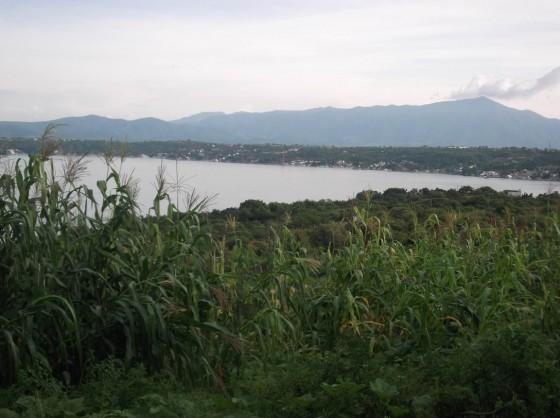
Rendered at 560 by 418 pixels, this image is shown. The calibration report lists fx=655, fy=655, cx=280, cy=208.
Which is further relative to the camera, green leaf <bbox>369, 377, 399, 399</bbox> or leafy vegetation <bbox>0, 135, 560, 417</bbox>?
leafy vegetation <bbox>0, 135, 560, 417</bbox>

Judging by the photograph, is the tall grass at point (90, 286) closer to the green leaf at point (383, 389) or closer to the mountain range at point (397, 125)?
the green leaf at point (383, 389)

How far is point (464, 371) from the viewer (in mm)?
3201

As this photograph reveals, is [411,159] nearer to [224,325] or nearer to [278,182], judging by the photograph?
[278,182]

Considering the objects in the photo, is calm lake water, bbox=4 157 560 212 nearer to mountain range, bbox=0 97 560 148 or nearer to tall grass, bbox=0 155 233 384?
tall grass, bbox=0 155 233 384

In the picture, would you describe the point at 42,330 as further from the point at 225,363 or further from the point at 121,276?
the point at 225,363

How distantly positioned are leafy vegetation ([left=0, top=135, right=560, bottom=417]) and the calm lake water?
391 mm

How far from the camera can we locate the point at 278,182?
65.4 ft

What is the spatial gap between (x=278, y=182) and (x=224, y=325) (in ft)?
51.9

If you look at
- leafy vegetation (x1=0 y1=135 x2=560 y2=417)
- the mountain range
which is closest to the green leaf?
leafy vegetation (x1=0 y1=135 x2=560 y2=417)

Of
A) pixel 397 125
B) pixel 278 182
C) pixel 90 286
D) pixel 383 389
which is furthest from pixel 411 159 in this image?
pixel 397 125

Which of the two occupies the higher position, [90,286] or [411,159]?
[411,159]

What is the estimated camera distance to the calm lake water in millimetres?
4773

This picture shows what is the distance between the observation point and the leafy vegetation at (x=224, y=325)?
3.14 metres

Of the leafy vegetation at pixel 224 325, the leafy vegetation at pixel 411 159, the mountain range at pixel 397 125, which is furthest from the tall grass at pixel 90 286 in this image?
the mountain range at pixel 397 125
